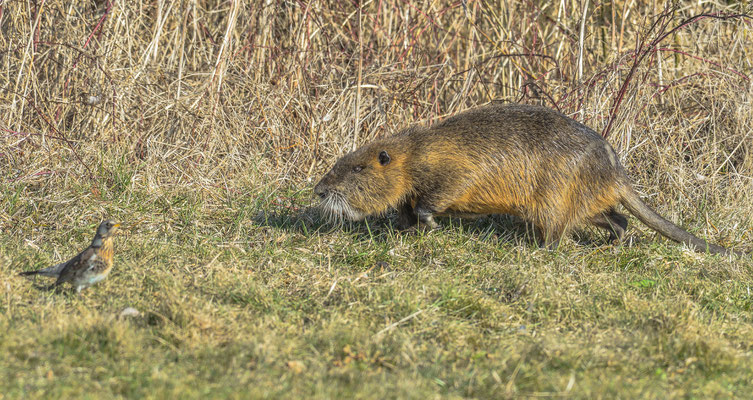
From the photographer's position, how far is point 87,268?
319cm

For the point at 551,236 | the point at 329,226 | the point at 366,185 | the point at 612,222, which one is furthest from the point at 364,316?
the point at 612,222

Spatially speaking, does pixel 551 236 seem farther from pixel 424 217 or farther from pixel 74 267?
pixel 74 267

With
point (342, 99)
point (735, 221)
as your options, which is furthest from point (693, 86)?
point (342, 99)

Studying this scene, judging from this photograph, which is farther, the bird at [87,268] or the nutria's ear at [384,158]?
the nutria's ear at [384,158]

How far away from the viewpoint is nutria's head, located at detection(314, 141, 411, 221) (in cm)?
437

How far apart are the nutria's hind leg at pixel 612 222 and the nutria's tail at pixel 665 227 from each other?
137 millimetres

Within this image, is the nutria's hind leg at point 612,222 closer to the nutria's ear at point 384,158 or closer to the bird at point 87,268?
the nutria's ear at point 384,158

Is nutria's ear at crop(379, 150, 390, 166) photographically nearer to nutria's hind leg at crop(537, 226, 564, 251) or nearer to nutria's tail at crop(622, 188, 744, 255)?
nutria's hind leg at crop(537, 226, 564, 251)

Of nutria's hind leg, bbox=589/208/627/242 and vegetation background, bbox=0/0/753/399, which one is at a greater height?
vegetation background, bbox=0/0/753/399

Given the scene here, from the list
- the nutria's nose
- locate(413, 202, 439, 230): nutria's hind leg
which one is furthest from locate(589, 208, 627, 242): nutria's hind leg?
the nutria's nose

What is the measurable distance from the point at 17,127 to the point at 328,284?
9.21 ft

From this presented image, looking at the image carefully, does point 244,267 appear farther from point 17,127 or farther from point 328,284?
point 17,127

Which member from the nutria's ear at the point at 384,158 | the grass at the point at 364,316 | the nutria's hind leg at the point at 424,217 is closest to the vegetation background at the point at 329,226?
the grass at the point at 364,316

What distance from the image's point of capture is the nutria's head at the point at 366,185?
14.3ft
